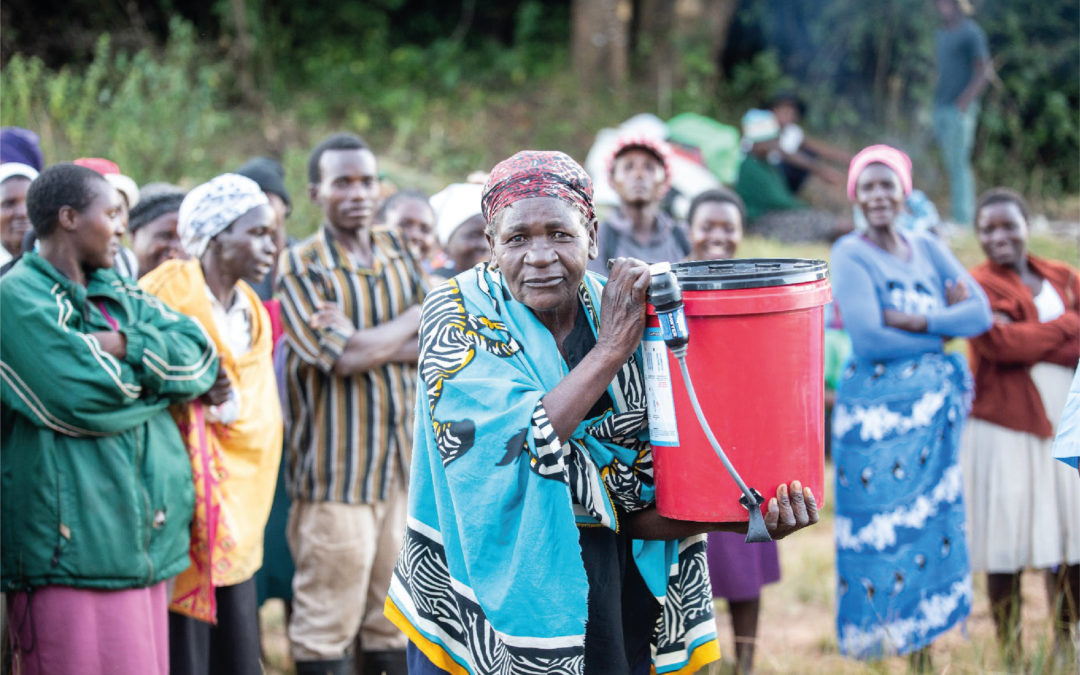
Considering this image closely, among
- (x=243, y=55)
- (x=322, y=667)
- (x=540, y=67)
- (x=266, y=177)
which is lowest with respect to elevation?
(x=322, y=667)

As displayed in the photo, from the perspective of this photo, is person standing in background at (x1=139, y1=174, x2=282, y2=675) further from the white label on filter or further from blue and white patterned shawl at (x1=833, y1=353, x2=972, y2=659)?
blue and white patterned shawl at (x1=833, y1=353, x2=972, y2=659)

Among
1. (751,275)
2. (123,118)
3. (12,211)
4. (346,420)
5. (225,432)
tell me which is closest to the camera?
(751,275)

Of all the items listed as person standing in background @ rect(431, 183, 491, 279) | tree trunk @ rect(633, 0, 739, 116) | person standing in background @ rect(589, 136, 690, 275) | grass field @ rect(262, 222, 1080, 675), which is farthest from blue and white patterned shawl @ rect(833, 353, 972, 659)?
tree trunk @ rect(633, 0, 739, 116)

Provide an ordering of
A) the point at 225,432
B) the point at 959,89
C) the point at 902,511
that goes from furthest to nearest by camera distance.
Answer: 1. the point at 959,89
2. the point at 902,511
3. the point at 225,432

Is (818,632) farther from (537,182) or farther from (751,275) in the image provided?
(537,182)

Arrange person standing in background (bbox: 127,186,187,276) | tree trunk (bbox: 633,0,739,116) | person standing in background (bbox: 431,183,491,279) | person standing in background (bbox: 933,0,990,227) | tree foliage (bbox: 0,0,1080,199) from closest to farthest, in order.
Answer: person standing in background (bbox: 127,186,187,276)
person standing in background (bbox: 431,183,491,279)
person standing in background (bbox: 933,0,990,227)
tree foliage (bbox: 0,0,1080,199)
tree trunk (bbox: 633,0,739,116)

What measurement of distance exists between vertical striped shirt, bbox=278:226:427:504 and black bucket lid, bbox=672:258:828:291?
1.94 m

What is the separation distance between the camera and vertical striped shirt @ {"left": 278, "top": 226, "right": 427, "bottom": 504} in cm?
396

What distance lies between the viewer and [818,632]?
199 inches

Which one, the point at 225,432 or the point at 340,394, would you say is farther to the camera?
the point at 340,394

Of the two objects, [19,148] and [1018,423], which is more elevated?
[19,148]

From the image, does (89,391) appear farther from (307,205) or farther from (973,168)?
(973,168)

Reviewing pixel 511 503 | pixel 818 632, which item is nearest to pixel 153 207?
pixel 511 503

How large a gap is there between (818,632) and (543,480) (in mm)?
3387
